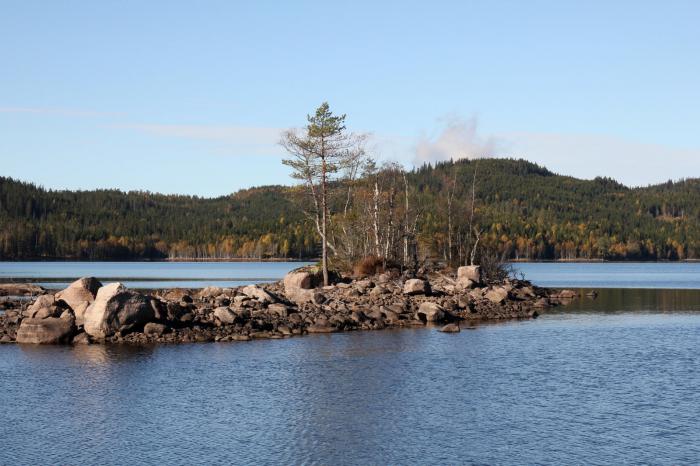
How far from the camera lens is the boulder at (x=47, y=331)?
42.5m

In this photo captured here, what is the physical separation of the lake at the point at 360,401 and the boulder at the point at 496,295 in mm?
18339

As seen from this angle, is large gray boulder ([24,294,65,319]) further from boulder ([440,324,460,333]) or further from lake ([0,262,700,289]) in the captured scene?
lake ([0,262,700,289])

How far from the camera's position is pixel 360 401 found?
91.9 ft

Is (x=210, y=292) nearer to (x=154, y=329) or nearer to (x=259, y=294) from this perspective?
(x=259, y=294)

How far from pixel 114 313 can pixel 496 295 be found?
107ft

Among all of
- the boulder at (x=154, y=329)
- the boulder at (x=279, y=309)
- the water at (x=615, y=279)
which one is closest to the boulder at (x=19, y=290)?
the boulder at (x=279, y=309)

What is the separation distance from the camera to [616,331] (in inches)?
1877

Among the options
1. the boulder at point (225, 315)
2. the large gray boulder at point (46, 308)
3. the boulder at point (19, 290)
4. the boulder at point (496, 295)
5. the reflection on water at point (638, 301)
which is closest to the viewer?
the large gray boulder at point (46, 308)

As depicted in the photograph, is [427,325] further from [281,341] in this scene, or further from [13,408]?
[13,408]

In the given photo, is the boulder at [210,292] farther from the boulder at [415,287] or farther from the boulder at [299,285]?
the boulder at [415,287]

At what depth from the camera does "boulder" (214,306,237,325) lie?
46344mm

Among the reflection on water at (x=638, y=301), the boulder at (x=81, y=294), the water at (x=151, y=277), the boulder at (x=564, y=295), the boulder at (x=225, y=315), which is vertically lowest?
the reflection on water at (x=638, y=301)

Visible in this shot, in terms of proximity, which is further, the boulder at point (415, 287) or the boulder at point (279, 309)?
the boulder at point (415, 287)

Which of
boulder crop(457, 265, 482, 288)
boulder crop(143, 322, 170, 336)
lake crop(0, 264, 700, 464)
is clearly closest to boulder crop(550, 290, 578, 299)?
boulder crop(457, 265, 482, 288)
